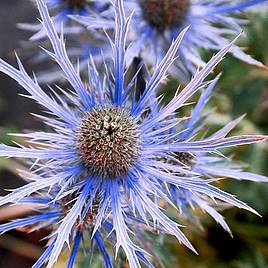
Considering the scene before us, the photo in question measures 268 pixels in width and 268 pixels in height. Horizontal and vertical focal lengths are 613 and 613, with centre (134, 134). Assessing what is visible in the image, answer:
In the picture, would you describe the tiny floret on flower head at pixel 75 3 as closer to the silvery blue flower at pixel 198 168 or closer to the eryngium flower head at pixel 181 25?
the eryngium flower head at pixel 181 25

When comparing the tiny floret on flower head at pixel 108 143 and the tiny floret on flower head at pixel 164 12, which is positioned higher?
the tiny floret on flower head at pixel 164 12

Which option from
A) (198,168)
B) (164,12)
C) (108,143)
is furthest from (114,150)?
(164,12)

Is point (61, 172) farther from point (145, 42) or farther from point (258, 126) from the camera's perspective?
point (258, 126)

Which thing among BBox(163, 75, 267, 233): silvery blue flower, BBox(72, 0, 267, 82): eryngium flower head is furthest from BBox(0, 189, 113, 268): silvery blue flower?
BBox(72, 0, 267, 82): eryngium flower head

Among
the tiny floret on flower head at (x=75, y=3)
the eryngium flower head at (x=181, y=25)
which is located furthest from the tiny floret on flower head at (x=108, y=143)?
the tiny floret on flower head at (x=75, y=3)

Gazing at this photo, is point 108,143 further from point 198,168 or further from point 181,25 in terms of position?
point 181,25

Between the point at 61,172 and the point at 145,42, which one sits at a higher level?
the point at 145,42

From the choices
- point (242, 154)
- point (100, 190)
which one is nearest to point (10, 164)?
point (242, 154)
